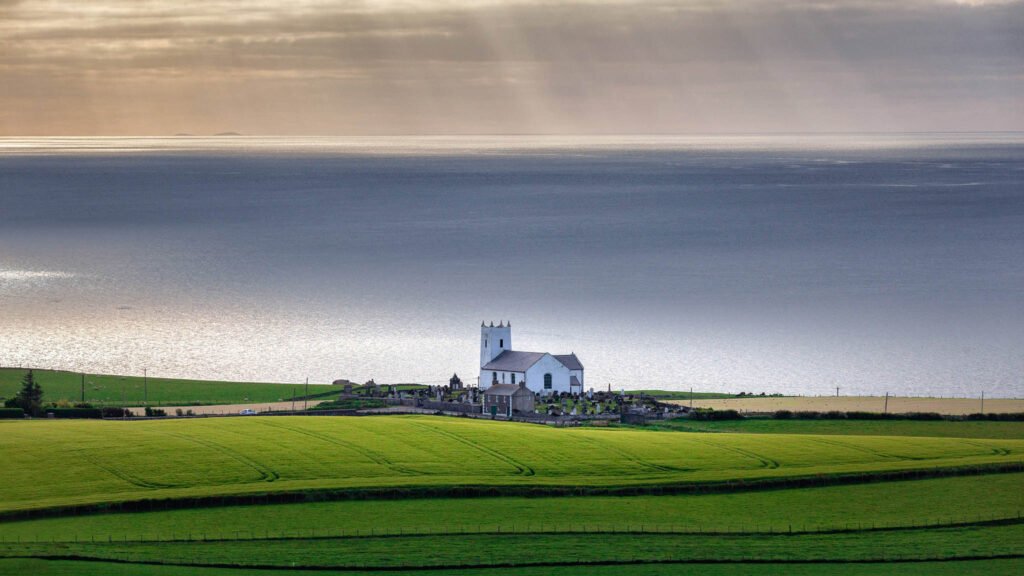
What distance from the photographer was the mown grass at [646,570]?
4419 cm

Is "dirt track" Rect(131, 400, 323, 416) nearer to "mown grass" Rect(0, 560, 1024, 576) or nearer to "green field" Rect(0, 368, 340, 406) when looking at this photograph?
"green field" Rect(0, 368, 340, 406)

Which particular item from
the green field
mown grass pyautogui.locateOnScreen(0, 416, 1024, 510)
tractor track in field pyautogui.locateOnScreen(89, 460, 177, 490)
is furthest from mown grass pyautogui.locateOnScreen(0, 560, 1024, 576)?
the green field

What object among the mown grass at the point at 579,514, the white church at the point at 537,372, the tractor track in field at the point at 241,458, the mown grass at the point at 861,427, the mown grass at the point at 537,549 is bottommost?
the mown grass at the point at 537,549

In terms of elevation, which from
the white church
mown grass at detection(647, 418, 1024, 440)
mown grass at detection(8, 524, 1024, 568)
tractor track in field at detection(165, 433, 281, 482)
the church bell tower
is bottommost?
mown grass at detection(8, 524, 1024, 568)

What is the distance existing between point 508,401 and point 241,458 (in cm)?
2500

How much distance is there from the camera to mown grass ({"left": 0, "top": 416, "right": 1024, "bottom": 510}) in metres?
56.1

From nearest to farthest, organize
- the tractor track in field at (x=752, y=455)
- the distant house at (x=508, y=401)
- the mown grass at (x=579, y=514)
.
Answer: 1. the mown grass at (x=579, y=514)
2. the tractor track in field at (x=752, y=455)
3. the distant house at (x=508, y=401)

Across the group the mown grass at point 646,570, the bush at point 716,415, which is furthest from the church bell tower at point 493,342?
the mown grass at point 646,570

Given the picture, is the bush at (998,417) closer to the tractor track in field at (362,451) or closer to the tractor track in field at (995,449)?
the tractor track in field at (995,449)

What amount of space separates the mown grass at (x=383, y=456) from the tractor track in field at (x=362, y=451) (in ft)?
0.25

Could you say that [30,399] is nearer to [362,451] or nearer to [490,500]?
[362,451]

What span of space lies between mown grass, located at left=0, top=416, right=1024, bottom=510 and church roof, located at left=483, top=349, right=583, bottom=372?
58.8ft

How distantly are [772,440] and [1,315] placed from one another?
81.6 metres

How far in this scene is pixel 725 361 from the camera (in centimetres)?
11006
